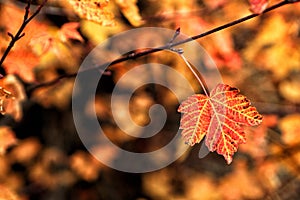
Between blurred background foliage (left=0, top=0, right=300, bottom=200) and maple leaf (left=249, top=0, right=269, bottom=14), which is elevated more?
maple leaf (left=249, top=0, right=269, bottom=14)

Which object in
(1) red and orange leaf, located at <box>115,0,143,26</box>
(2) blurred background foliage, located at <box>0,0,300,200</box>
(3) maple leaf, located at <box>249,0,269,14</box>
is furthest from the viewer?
(2) blurred background foliage, located at <box>0,0,300,200</box>

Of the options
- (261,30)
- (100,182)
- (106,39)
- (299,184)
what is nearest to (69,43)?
(106,39)

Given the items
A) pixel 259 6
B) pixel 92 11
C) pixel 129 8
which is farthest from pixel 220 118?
pixel 129 8

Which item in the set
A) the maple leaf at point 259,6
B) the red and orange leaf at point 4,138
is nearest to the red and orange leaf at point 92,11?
the maple leaf at point 259,6

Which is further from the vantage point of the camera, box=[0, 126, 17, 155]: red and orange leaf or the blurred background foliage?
the blurred background foliage

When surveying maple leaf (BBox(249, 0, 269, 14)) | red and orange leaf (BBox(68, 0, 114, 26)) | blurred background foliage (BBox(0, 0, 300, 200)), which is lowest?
blurred background foliage (BBox(0, 0, 300, 200))

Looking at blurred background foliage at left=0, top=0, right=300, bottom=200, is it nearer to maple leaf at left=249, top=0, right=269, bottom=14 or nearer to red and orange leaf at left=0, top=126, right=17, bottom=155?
red and orange leaf at left=0, top=126, right=17, bottom=155

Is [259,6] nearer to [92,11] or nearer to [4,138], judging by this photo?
[92,11]

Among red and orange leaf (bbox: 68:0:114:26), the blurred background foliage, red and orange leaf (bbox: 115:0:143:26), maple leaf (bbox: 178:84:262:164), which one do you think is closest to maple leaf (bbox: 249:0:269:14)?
maple leaf (bbox: 178:84:262:164)

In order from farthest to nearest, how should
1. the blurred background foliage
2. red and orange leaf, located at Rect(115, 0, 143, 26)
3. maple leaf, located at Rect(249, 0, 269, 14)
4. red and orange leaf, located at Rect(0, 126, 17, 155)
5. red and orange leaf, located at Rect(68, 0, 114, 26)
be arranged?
the blurred background foliage → red and orange leaf, located at Rect(0, 126, 17, 155) → red and orange leaf, located at Rect(115, 0, 143, 26) → red and orange leaf, located at Rect(68, 0, 114, 26) → maple leaf, located at Rect(249, 0, 269, 14)
